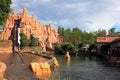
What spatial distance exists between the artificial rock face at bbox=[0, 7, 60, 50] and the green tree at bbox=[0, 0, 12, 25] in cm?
9925

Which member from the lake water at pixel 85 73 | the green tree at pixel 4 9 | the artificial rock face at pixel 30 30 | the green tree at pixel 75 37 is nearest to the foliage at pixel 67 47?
the artificial rock face at pixel 30 30

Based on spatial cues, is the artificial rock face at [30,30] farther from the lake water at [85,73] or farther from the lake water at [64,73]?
the lake water at [64,73]

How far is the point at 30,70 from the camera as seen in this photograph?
41.0 meters

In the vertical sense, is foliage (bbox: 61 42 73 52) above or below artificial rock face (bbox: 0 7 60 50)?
below

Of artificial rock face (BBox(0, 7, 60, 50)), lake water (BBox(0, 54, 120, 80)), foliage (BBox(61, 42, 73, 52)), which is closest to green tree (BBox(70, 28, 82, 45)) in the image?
artificial rock face (BBox(0, 7, 60, 50))

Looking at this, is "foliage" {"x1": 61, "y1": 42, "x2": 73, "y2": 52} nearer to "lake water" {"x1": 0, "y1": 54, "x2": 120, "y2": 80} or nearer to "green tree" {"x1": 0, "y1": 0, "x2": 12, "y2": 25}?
"green tree" {"x1": 0, "y1": 0, "x2": 12, "y2": 25}

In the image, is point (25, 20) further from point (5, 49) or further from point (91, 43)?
point (5, 49)

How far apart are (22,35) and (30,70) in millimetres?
114688

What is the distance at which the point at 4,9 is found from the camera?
222ft

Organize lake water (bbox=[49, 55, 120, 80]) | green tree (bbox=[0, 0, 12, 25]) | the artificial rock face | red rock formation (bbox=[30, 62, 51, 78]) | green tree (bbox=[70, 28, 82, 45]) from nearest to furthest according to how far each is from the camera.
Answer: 1. red rock formation (bbox=[30, 62, 51, 78])
2. lake water (bbox=[49, 55, 120, 80])
3. green tree (bbox=[0, 0, 12, 25])
4. the artificial rock face
5. green tree (bbox=[70, 28, 82, 45])

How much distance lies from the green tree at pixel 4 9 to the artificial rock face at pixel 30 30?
3907 inches

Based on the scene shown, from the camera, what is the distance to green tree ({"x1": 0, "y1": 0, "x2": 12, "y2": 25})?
6500cm

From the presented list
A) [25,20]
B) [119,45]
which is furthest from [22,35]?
[119,45]

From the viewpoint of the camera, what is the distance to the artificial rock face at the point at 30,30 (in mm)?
170375
